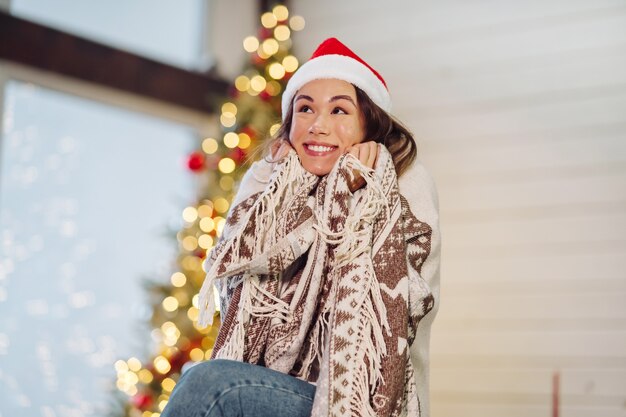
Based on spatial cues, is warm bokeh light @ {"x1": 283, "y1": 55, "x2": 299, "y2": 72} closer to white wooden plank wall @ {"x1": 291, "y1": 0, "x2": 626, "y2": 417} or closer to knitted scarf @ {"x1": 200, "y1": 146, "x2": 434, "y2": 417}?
white wooden plank wall @ {"x1": 291, "y1": 0, "x2": 626, "y2": 417}

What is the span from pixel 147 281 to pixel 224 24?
158 centimetres

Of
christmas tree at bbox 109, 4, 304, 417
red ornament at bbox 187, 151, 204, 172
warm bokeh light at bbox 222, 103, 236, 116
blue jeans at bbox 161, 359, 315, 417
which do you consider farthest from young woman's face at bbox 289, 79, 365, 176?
warm bokeh light at bbox 222, 103, 236, 116

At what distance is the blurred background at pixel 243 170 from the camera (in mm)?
3188

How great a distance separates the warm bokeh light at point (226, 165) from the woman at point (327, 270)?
162 centimetres

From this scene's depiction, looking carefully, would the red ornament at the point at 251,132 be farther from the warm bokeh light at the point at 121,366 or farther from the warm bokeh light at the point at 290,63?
the warm bokeh light at the point at 121,366

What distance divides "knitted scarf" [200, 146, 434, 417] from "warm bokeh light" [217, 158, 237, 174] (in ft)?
5.81

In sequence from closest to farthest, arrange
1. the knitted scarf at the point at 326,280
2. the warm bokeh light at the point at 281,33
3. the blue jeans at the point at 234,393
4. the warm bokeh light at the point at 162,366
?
A: the blue jeans at the point at 234,393
the knitted scarf at the point at 326,280
the warm bokeh light at the point at 162,366
the warm bokeh light at the point at 281,33

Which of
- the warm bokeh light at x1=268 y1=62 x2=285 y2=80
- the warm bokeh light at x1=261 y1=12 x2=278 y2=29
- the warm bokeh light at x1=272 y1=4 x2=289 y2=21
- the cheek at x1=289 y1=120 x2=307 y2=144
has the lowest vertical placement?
the cheek at x1=289 y1=120 x2=307 y2=144

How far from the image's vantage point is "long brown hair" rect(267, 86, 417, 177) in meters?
1.76

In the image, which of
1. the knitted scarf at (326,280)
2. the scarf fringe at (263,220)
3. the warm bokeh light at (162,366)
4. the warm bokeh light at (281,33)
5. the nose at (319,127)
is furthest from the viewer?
the warm bokeh light at (281,33)

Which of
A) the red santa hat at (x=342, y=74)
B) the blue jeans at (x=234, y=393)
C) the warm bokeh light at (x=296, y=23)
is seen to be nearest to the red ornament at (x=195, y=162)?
the warm bokeh light at (x=296, y=23)

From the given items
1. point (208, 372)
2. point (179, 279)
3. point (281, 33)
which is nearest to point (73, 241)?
point (179, 279)

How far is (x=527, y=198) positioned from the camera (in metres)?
3.34

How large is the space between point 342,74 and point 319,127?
0.54ft
